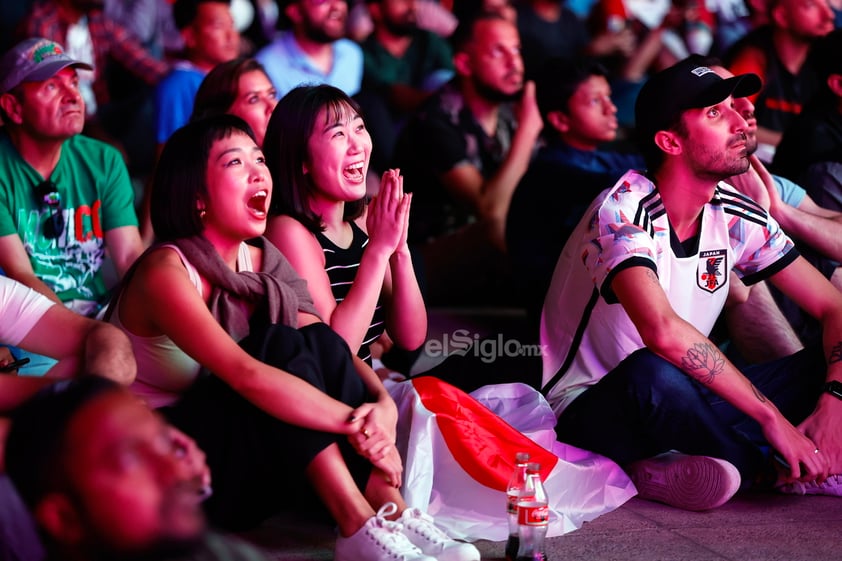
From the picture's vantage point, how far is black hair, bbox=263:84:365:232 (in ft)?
11.5

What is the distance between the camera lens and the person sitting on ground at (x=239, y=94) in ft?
15.0

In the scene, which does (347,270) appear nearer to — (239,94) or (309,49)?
(239,94)

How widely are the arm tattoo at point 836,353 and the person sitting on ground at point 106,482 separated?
7.56 ft

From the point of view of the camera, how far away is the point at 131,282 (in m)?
3.04

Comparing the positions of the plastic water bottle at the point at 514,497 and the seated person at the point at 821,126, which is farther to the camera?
the seated person at the point at 821,126

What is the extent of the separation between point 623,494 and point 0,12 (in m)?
4.98

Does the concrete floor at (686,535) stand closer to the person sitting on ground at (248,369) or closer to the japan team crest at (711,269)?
the person sitting on ground at (248,369)

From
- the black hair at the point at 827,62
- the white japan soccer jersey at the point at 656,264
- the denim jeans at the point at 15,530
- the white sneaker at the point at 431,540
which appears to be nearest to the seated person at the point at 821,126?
the black hair at the point at 827,62

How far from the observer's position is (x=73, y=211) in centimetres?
416

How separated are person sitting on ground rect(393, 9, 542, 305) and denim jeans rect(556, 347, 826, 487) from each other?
1.96 meters

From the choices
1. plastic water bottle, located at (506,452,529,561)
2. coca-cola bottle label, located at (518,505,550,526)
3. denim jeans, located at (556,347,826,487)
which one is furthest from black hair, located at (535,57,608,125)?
coca-cola bottle label, located at (518,505,550,526)

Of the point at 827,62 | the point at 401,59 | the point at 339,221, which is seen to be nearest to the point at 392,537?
the point at 339,221

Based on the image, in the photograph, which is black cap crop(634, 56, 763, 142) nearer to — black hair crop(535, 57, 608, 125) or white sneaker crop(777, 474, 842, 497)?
white sneaker crop(777, 474, 842, 497)

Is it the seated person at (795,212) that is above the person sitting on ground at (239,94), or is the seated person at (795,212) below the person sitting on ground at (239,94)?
below
